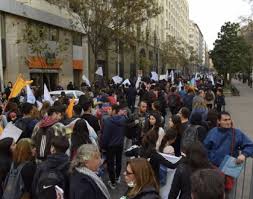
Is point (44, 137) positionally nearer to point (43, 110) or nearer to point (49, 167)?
point (49, 167)

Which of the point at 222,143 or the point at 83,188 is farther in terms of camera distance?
the point at 222,143

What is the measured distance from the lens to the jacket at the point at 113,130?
886 centimetres

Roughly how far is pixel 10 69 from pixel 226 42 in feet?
92.0

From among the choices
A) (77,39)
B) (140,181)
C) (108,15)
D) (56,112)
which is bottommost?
(140,181)

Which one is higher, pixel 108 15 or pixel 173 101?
pixel 108 15

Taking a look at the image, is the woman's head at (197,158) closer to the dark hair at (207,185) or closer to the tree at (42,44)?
the dark hair at (207,185)

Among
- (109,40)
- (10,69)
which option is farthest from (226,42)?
(10,69)

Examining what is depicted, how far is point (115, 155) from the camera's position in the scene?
30.3 feet

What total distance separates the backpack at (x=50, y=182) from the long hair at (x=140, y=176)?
3.20 ft

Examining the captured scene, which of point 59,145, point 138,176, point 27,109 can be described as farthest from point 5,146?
point 27,109

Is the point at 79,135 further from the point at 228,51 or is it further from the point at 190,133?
the point at 228,51

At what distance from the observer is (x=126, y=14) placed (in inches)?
1175

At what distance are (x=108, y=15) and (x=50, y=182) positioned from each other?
25.3 m

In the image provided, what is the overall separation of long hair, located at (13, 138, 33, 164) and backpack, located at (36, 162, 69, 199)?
477 mm
